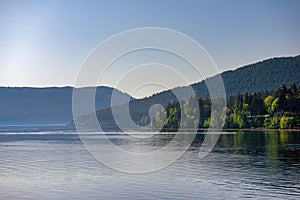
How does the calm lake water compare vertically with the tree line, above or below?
below

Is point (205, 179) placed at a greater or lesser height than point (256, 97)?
lesser

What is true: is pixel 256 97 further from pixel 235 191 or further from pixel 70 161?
pixel 235 191

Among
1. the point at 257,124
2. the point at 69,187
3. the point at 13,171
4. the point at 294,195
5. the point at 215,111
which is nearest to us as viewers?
the point at 294,195

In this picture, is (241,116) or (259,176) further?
(241,116)

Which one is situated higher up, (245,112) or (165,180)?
(245,112)

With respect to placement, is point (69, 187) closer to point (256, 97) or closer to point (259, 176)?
point (259, 176)

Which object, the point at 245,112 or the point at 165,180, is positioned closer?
the point at 165,180

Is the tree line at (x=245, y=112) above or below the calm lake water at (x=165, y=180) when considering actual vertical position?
above

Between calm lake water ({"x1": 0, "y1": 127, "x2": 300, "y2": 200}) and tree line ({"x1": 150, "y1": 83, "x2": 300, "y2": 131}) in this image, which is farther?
tree line ({"x1": 150, "y1": 83, "x2": 300, "y2": 131})

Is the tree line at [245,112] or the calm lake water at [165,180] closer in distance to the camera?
the calm lake water at [165,180]

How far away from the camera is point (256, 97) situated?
14188 cm

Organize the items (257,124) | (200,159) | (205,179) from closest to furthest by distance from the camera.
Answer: (205,179) → (200,159) → (257,124)

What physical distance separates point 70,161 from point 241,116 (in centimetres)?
9382

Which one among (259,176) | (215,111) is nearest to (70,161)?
Answer: (259,176)
